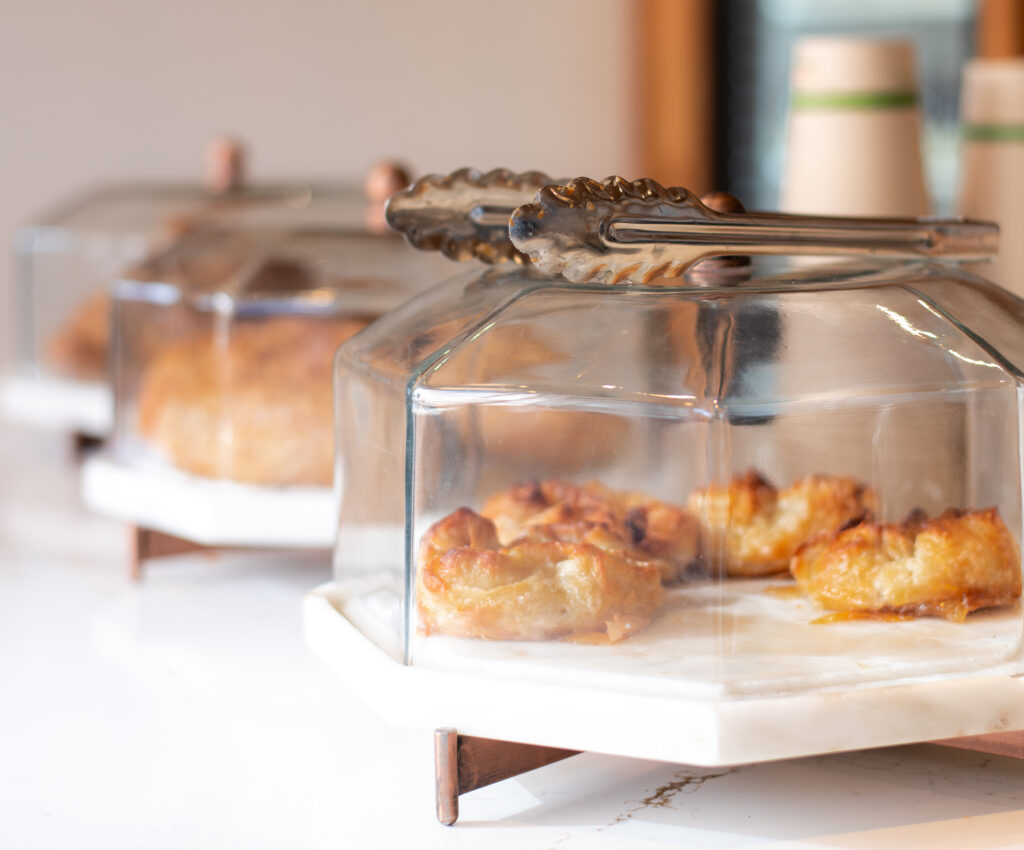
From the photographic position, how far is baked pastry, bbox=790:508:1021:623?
1.96 ft

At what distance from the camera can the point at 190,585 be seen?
1003 millimetres

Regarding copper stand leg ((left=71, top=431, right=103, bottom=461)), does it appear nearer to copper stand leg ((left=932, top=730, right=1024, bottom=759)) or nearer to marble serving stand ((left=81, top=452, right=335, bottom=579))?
marble serving stand ((left=81, top=452, right=335, bottom=579))

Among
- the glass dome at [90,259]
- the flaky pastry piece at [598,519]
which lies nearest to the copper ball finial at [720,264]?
the flaky pastry piece at [598,519]

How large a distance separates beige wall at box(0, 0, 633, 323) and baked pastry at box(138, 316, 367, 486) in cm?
77

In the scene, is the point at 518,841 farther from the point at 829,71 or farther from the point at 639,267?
the point at 829,71

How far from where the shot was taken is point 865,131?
0.92 m

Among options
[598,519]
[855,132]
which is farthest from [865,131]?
[598,519]

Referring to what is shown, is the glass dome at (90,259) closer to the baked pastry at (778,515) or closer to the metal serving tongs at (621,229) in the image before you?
the metal serving tongs at (621,229)

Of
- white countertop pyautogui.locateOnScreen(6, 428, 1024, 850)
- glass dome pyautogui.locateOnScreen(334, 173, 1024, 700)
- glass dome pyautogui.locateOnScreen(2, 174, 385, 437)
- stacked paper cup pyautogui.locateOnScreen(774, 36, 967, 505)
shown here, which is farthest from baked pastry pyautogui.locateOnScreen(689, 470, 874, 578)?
glass dome pyautogui.locateOnScreen(2, 174, 385, 437)

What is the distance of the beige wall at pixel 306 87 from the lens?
1.66 meters

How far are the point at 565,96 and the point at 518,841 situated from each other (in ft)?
6.94

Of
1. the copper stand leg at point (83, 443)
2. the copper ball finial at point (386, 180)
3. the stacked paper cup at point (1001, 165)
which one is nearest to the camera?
Result: the stacked paper cup at point (1001, 165)

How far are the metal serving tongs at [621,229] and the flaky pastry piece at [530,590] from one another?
5.2 inches

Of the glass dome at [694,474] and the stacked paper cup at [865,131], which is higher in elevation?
the stacked paper cup at [865,131]
